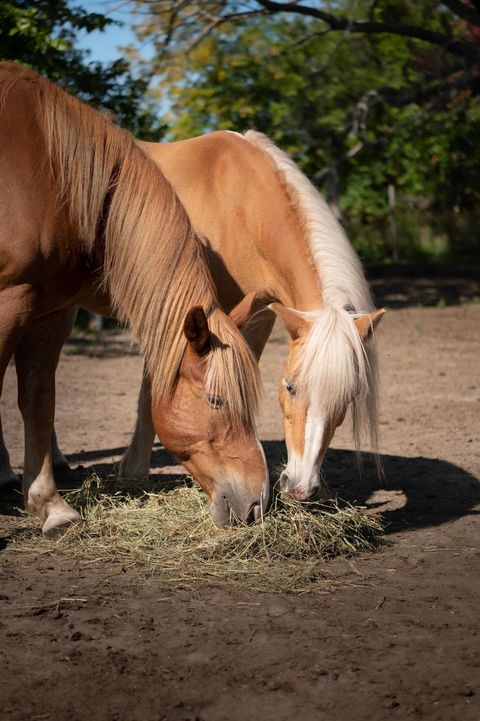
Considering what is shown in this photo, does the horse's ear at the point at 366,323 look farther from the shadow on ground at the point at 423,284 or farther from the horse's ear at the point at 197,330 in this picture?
the shadow on ground at the point at 423,284

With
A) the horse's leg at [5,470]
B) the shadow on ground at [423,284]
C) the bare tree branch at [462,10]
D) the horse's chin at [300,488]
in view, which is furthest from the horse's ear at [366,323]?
the shadow on ground at [423,284]

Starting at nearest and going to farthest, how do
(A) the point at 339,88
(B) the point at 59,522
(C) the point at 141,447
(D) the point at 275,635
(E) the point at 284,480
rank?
(D) the point at 275,635 → (E) the point at 284,480 → (B) the point at 59,522 → (C) the point at 141,447 → (A) the point at 339,88

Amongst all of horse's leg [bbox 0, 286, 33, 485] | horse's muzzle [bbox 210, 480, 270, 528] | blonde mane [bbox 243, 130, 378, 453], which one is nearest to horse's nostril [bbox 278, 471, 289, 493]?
horse's muzzle [bbox 210, 480, 270, 528]

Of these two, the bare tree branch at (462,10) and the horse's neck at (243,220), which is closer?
the horse's neck at (243,220)

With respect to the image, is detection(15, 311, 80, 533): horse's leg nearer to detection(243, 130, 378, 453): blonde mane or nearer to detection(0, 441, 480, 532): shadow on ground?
detection(0, 441, 480, 532): shadow on ground

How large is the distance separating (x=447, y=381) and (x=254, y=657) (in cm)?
546

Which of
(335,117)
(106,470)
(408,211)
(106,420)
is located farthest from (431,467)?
(408,211)

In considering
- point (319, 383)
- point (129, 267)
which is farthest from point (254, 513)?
point (129, 267)

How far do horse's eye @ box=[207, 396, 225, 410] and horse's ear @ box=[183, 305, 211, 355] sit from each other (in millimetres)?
185

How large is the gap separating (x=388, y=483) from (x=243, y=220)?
1751 mm

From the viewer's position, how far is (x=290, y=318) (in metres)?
3.68

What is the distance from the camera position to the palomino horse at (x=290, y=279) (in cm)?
354

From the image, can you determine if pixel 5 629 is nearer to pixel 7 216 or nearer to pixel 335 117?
pixel 7 216

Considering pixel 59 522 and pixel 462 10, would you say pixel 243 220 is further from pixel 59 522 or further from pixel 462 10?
pixel 462 10
